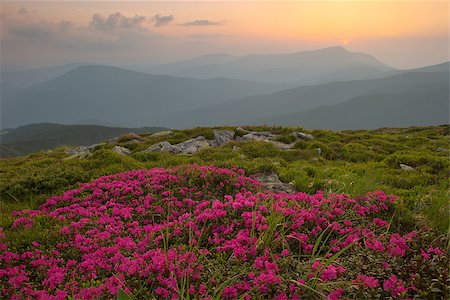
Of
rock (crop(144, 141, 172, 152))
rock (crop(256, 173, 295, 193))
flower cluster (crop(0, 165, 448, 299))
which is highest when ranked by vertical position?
rock (crop(144, 141, 172, 152))

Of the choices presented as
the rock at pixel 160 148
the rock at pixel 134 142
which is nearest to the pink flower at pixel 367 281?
the rock at pixel 160 148

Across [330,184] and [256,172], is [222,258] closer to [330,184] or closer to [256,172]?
[330,184]

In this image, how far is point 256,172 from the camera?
1305 cm

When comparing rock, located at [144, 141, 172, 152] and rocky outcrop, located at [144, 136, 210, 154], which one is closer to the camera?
rocky outcrop, located at [144, 136, 210, 154]

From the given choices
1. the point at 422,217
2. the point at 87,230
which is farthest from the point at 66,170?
the point at 422,217

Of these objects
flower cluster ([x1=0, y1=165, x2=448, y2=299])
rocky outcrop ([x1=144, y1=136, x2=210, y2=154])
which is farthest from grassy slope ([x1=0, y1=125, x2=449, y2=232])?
rocky outcrop ([x1=144, y1=136, x2=210, y2=154])

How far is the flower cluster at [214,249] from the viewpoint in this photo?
16.6 ft

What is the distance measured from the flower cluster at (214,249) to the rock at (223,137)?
1260cm

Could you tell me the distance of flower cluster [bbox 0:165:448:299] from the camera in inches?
199

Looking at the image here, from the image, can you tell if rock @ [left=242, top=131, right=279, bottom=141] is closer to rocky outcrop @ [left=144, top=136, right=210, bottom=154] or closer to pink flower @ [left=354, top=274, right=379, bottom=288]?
rocky outcrop @ [left=144, top=136, right=210, bottom=154]

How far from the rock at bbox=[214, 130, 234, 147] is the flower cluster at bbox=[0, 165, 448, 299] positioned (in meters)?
12.6

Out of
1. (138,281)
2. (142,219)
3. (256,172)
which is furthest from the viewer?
(256,172)

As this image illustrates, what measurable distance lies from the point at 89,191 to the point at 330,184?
7.97 meters

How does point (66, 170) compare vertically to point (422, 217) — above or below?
above
